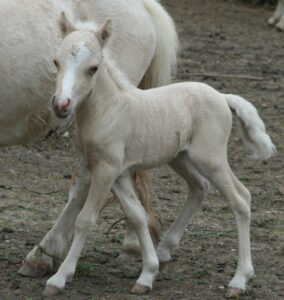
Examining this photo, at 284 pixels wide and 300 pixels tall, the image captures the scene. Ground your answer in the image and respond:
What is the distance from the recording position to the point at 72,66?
418 centimetres

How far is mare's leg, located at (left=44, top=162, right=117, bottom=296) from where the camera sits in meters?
4.45

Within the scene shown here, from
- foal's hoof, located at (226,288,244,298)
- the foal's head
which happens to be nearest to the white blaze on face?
the foal's head

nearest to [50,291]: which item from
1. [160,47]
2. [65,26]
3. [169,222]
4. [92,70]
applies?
[92,70]

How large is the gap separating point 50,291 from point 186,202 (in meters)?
0.87

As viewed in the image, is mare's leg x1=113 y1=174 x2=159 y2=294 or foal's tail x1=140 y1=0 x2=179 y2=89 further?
foal's tail x1=140 y1=0 x2=179 y2=89

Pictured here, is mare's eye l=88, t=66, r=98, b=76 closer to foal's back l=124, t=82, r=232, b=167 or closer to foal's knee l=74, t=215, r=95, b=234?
foal's back l=124, t=82, r=232, b=167

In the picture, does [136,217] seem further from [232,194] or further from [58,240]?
[58,240]

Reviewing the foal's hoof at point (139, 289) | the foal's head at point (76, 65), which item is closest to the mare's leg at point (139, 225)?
the foal's hoof at point (139, 289)

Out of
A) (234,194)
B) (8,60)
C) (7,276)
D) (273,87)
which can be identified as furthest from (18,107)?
(273,87)

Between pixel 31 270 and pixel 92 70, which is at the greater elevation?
pixel 92 70

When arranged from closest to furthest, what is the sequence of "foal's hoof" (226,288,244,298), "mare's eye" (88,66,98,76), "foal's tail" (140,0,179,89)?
"mare's eye" (88,66,98,76) < "foal's hoof" (226,288,244,298) < "foal's tail" (140,0,179,89)

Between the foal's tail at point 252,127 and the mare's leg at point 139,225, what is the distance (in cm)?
63

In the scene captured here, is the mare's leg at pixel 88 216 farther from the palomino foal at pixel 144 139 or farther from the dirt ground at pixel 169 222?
the dirt ground at pixel 169 222

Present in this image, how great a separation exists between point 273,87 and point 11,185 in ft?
13.0
